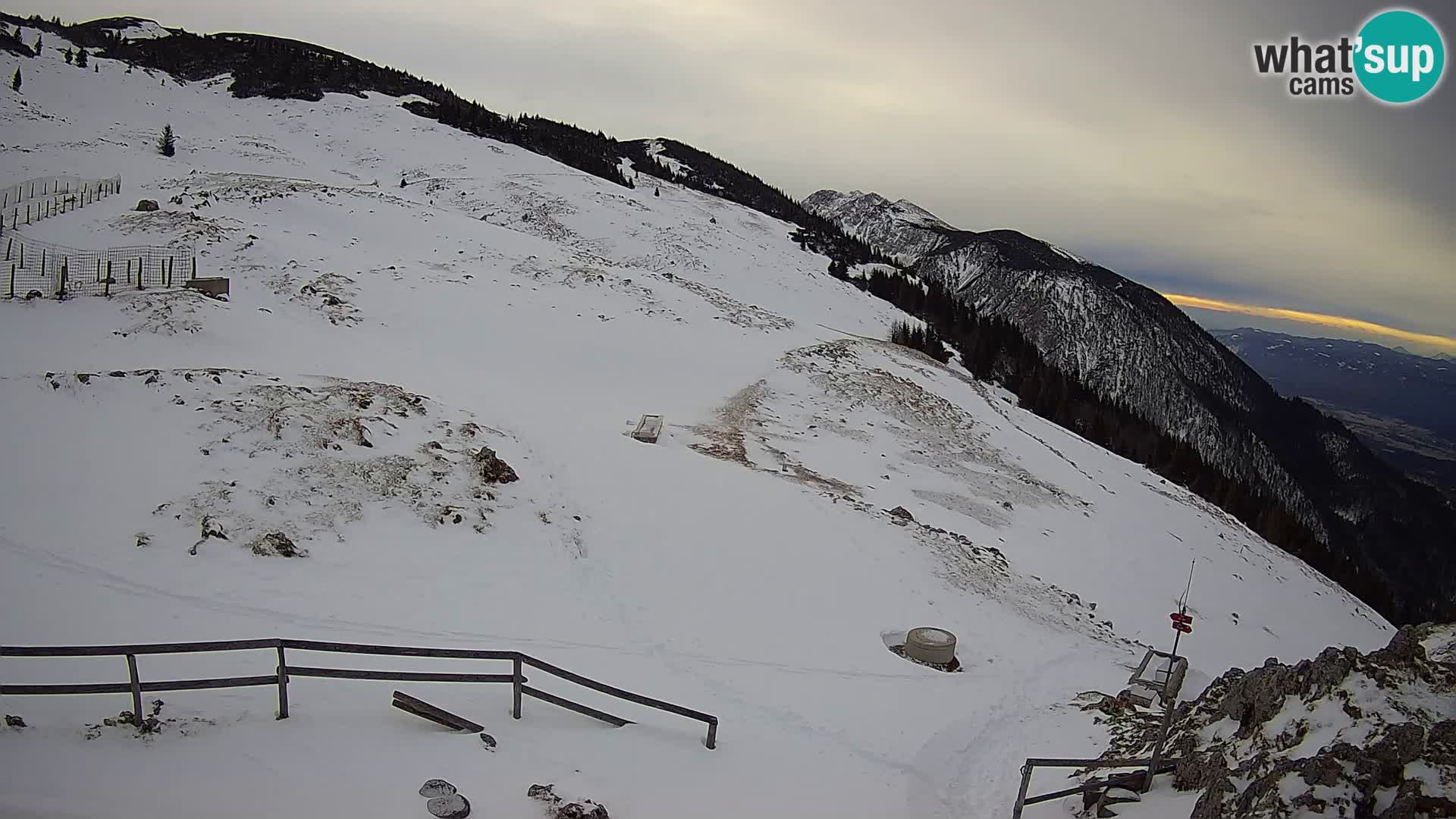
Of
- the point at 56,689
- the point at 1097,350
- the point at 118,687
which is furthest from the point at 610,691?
the point at 1097,350

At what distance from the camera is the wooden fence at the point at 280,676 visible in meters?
6.19

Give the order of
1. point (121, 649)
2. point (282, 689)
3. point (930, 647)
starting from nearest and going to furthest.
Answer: point (121, 649), point (282, 689), point (930, 647)

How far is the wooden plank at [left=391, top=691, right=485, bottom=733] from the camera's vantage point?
311 inches

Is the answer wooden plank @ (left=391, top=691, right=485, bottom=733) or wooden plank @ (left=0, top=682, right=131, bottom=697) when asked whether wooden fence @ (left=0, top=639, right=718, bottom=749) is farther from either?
wooden plank @ (left=391, top=691, right=485, bottom=733)

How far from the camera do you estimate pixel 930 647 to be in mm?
14469

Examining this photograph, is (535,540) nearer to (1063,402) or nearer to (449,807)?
(449,807)

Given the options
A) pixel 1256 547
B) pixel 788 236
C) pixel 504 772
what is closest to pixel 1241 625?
pixel 1256 547

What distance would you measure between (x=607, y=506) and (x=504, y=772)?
9.38 meters

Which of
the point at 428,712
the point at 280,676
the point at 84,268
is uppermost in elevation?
the point at 84,268

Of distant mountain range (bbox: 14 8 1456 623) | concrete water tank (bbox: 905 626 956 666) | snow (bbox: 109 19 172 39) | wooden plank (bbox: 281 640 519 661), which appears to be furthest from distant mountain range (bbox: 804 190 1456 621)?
snow (bbox: 109 19 172 39)

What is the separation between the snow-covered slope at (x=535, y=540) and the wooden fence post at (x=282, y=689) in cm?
29

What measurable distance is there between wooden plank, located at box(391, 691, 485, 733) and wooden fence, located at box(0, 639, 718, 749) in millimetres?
256

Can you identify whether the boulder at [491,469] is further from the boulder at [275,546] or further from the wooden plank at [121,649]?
the wooden plank at [121,649]

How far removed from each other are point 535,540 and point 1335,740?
40.8ft
